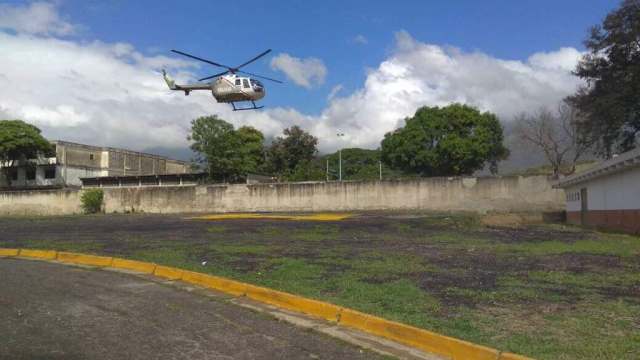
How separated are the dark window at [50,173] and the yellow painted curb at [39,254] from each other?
214 feet

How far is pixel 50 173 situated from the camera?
77500 mm

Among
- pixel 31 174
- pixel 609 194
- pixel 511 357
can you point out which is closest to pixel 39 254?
pixel 511 357

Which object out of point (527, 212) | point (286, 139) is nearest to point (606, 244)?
point (527, 212)

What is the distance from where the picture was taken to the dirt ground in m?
7.34

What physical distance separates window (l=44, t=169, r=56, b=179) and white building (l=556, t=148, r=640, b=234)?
214 ft

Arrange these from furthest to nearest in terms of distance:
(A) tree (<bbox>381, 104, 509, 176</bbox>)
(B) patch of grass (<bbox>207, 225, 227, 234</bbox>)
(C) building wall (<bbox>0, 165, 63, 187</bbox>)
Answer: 1. (C) building wall (<bbox>0, 165, 63, 187</bbox>)
2. (A) tree (<bbox>381, 104, 509, 176</bbox>)
3. (B) patch of grass (<bbox>207, 225, 227, 234</bbox>)

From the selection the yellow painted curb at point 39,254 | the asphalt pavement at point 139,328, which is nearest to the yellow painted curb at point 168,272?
the asphalt pavement at point 139,328

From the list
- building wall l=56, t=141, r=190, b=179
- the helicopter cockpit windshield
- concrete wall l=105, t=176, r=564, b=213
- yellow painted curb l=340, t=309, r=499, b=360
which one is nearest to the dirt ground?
yellow painted curb l=340, t=309, r=499, b=360

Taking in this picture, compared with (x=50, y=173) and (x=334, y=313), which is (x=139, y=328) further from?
(x=50, y=173)

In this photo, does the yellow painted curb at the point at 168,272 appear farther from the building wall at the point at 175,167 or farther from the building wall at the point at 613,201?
the building wall at the point at 175,167

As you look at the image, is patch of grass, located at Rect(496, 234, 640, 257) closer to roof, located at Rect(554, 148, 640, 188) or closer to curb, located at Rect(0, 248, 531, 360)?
roof, located at Rect(554, 148, 640, 188)

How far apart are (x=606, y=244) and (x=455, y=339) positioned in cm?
1319

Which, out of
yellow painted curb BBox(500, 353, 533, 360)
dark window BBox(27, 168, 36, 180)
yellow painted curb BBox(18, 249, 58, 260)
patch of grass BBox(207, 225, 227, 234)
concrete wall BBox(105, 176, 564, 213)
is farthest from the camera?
dark window BBox(27, 168, 36, 180)

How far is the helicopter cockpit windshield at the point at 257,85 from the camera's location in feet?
99.6
